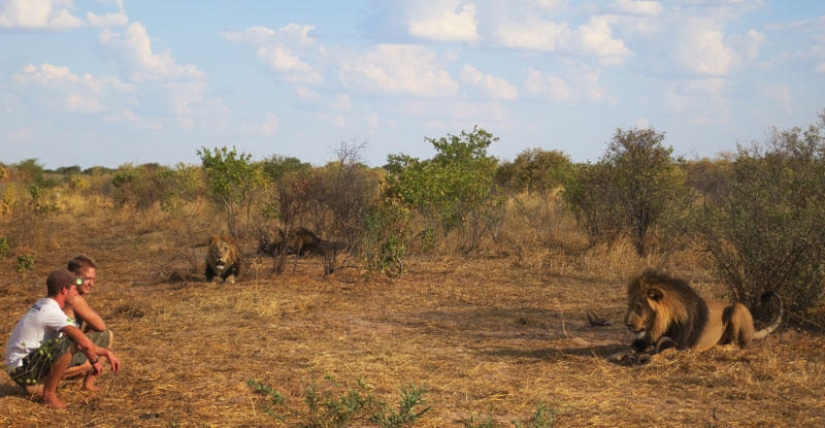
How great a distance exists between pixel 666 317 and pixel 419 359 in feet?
8.22

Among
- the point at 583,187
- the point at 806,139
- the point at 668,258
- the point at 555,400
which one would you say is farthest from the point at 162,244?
the point at 806,139

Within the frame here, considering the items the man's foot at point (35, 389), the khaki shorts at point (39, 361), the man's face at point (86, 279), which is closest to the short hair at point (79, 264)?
the man's face at point (86, 279)

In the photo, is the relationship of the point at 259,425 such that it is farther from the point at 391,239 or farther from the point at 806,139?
the point at 806,139

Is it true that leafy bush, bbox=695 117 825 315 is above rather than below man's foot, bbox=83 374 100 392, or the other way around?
above

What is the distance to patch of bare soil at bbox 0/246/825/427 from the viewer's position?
605 cm

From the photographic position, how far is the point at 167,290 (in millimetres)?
12375

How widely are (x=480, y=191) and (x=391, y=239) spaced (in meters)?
3.79

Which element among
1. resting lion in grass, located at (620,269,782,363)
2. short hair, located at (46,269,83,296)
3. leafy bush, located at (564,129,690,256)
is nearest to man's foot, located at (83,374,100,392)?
short hair, located at (46,269,83,296)

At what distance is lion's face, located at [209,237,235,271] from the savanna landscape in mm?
484

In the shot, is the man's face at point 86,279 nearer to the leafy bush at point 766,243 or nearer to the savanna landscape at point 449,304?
the savanna landscape at point 449,304

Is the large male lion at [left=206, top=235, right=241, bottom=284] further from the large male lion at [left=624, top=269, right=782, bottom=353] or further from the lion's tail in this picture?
the lion's tail

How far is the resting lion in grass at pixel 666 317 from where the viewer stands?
7559 millimetres

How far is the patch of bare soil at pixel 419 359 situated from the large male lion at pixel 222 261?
0.34m

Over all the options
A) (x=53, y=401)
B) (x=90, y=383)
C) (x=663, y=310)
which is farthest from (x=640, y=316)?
(x=53, y=401)
